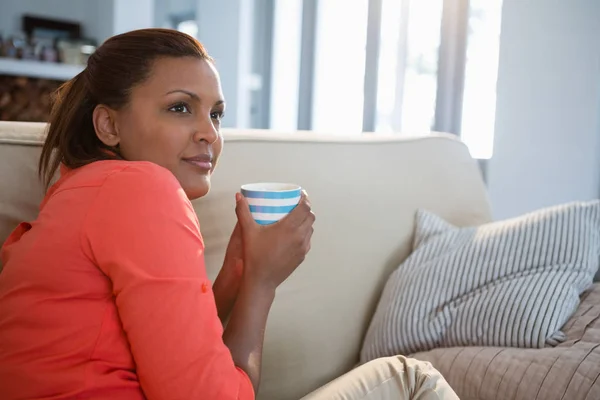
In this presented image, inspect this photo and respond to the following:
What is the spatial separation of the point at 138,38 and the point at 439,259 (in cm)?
76

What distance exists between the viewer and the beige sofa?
3.28 ft

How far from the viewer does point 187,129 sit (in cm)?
89

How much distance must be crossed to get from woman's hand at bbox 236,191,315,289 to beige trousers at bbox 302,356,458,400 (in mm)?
174

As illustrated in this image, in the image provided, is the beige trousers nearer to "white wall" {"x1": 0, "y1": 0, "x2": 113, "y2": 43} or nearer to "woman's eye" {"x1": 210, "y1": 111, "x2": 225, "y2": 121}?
"woman's eye" {"x1": 210, "y1": 111, "x2": 225, "y2": 121}

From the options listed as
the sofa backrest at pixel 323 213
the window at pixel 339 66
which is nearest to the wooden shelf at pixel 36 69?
the window at pixel 339 66

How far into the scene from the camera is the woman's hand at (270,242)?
861 millimetres

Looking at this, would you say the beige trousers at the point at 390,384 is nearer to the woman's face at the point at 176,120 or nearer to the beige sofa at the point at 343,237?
the beige sofa at the point at 343,237

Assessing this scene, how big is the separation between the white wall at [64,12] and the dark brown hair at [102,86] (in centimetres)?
338

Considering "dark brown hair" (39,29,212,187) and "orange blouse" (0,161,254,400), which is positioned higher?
"dark brown hair" (39,29,212,187)

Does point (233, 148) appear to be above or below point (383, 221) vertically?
above

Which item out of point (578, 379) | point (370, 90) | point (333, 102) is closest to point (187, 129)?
point (578, 379)

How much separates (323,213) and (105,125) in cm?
54

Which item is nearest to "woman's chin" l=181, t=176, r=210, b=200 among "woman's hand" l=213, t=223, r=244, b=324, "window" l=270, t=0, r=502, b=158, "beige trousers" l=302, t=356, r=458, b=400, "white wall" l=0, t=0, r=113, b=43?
"woman's hand" l=213, t=223, r=244, b=324

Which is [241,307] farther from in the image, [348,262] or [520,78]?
[520,78]
